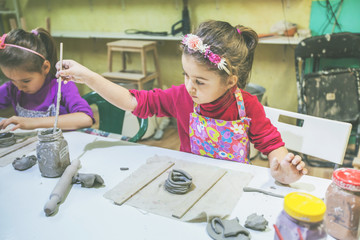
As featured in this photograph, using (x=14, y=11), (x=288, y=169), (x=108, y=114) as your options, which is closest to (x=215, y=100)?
(x=288, y=169)

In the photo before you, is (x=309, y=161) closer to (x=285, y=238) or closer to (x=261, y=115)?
(x=261, y=115)

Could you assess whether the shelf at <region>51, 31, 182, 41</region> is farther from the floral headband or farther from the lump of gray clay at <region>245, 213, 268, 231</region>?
the lump of gray clay at <region>245, 213, 268, 231</region>

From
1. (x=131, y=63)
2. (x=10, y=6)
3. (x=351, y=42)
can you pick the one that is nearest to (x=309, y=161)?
(x=351, y=42)

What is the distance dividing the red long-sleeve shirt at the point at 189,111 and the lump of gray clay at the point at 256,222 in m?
0.40

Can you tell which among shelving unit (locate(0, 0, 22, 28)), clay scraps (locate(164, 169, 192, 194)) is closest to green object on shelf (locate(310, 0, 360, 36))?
clay scraps (locate(164, 169, 192, 194))

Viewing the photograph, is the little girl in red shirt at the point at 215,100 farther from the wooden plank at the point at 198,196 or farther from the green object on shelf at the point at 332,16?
the green object on shelf at the point at 332,16

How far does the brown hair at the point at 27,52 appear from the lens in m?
1.47

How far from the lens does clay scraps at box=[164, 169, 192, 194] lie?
36.9 inches

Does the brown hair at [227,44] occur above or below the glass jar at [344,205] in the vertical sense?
above

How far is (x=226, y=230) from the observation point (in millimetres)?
776

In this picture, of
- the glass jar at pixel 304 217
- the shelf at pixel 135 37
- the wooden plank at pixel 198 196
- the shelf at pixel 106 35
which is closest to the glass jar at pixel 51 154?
the wooden plank at pixel 198 196

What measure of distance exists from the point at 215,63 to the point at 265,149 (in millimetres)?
382

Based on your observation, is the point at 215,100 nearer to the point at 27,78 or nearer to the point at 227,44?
the point at 227,44

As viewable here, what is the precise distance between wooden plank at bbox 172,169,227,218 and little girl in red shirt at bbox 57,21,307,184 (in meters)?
0.17
